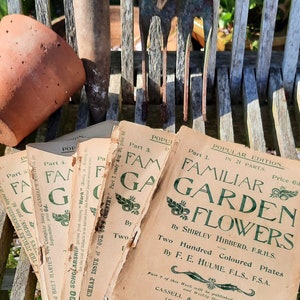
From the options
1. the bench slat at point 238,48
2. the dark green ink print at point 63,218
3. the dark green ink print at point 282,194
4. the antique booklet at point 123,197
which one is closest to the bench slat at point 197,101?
the bench slat at point 238,48

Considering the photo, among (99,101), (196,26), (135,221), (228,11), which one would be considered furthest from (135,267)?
(228,11)

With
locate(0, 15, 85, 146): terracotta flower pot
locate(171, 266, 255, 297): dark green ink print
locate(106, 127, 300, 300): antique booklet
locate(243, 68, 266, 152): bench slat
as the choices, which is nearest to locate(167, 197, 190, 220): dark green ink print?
locate(106, 127, 300, 300): antique booklet

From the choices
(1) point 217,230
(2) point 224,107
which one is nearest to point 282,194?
(1) point 217,230

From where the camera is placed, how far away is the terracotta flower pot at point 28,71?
5.95 feet

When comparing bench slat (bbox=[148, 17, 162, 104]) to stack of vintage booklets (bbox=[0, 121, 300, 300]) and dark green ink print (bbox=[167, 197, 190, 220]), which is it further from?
dark green ink print (bbox=[167, 197, 190, 220])

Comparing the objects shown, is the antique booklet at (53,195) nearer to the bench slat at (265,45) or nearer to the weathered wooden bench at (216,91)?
the weathered wooden bench at (216,91)

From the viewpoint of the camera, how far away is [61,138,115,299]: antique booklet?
1561 millimetres

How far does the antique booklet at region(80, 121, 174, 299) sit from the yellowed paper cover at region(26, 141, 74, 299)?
4.3 inches

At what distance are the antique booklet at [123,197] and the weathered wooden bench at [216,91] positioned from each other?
0.84ft

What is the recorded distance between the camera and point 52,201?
1726 millimetres

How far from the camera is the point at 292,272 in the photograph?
1.53m

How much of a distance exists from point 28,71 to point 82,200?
416 millimetres

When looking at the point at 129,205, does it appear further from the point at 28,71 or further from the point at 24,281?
the point at 28,71

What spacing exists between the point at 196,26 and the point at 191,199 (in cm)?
143
